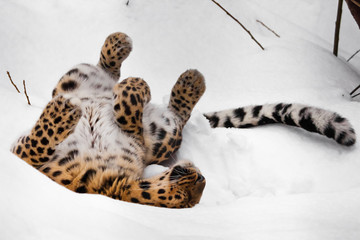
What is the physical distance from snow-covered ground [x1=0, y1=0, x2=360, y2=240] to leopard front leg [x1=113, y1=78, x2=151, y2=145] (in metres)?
0.32

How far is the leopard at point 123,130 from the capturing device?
4.47 feet

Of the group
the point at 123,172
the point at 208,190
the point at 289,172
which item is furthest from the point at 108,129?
the point at 289,172

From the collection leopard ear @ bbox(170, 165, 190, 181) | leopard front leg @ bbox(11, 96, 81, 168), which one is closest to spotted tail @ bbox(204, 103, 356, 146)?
leopard ear @ bbox(170, 165, 190, 181)

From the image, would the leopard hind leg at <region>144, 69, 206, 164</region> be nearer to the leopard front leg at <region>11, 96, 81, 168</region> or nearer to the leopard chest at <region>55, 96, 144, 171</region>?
the leopard chest at <region>55, 96, 144, 171</region>

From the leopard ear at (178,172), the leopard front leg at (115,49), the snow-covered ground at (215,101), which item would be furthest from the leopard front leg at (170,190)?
the leopard front leg at (115,49)

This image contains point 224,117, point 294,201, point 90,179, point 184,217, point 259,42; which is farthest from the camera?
point 259,42

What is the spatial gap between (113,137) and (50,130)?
12.2 inches

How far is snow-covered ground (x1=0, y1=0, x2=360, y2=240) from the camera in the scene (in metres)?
0.82

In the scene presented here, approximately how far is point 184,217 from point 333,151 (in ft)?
3.47

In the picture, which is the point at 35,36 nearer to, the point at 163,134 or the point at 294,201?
the point at 163,134

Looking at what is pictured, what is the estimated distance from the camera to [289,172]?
1665 millimetres

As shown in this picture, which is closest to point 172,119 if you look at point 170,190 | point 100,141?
point 100,141

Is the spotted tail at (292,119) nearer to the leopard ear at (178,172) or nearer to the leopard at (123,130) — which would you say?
the leopard at (123,130)

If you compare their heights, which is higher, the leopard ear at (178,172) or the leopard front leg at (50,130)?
the leopard front leg at (50,130)
